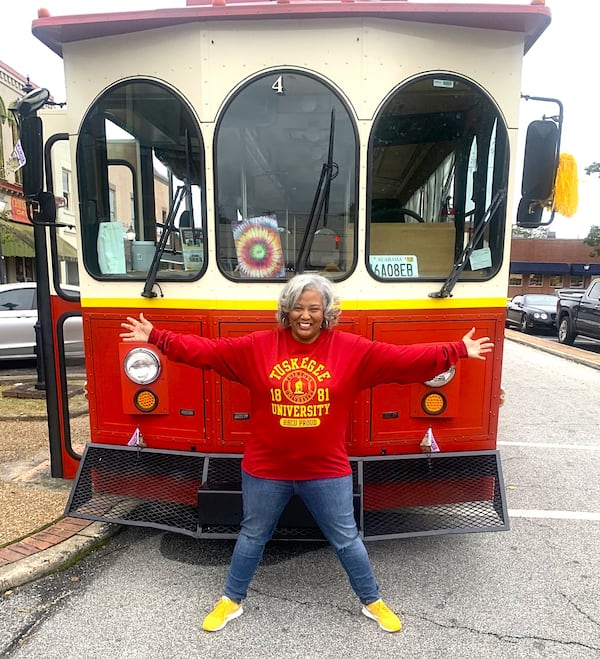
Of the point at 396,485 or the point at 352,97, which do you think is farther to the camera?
the point at 396,485

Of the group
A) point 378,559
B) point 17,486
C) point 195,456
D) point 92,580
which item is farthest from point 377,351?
point 17,486

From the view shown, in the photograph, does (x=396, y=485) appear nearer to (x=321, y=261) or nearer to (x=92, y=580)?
(x=321, y=261)

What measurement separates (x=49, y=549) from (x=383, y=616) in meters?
2.02

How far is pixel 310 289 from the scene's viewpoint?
7.61ft

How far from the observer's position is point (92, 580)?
2990 millimetres

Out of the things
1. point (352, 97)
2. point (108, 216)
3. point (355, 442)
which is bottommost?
point (355, 442)

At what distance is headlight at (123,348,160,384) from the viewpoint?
302 cm

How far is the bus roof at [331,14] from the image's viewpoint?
2.63 metres

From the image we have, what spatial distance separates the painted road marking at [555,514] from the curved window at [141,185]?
3.03 metres

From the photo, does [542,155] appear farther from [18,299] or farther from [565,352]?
[565,352]

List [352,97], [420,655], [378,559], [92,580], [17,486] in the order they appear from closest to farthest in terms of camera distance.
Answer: [420,655] < [352,97] < [92,580] < [378,559] < [17,486]

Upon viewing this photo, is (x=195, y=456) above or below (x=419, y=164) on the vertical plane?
below

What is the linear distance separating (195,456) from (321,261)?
135cm

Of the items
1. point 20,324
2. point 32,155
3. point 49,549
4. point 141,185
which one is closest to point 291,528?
point 49,549
